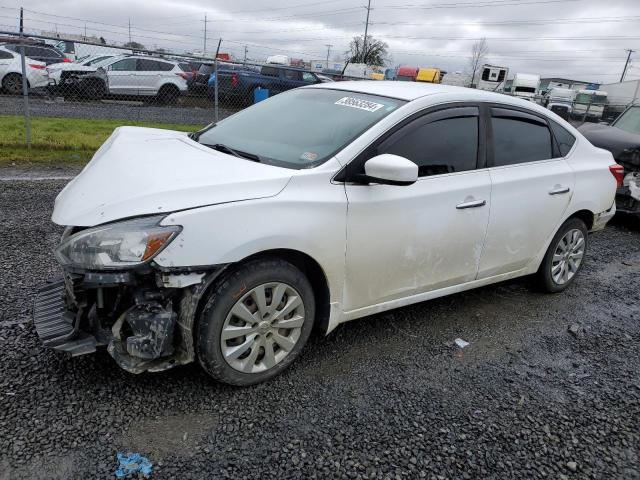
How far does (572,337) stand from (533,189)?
46.0 inches

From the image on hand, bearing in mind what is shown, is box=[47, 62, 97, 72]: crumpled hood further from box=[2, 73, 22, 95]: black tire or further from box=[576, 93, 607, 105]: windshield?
box=[576, 93, 607, 105]: windshield

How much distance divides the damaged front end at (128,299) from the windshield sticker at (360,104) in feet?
5.08

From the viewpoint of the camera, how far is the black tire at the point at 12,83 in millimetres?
16203

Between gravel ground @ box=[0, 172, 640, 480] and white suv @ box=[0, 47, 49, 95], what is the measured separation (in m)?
14.4

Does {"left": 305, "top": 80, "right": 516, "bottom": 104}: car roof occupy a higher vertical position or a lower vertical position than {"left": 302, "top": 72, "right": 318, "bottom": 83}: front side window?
higher

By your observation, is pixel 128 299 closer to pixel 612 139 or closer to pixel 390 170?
pixel 390 170

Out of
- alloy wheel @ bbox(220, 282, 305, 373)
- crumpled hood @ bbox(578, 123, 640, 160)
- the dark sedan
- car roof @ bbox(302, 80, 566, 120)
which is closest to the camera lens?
alloy wheel @ bbox(220, 282, 305, 373)

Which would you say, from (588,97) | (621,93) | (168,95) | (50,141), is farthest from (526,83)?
(50,141)

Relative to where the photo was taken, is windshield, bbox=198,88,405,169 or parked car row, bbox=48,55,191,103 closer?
windshield, bbox=198,88,405,169

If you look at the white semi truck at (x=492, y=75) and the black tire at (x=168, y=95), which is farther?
the black tire at (x=168, y=95)

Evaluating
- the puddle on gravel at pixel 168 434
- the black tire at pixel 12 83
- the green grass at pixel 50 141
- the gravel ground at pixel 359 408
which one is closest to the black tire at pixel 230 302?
the gravel ground at pixel 359 408

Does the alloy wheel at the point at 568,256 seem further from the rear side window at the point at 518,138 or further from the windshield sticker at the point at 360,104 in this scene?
the windshield sticker at the point at 360,104

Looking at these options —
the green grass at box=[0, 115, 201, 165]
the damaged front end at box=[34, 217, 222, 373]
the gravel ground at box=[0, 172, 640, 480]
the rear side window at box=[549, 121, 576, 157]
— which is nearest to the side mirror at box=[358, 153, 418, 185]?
the damaged front end at box=[34, 217, 222, 373]

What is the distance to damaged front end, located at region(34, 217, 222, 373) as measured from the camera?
2443 mm
